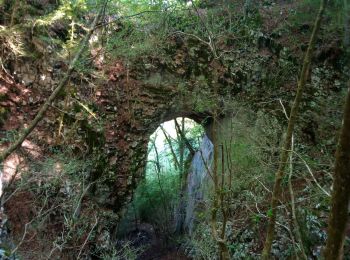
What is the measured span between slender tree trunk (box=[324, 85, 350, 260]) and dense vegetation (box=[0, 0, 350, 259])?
10.5 feet

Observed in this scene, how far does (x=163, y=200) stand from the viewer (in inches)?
447

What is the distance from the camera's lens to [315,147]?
322 inches

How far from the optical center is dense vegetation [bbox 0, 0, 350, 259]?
19.4ft

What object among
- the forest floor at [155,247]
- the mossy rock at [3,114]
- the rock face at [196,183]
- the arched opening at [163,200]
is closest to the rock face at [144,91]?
the mossy rock at [3,114]

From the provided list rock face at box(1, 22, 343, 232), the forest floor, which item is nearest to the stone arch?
rock face at box(1, 22, 343, 232)

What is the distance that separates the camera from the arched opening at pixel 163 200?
Answer: 1124cm

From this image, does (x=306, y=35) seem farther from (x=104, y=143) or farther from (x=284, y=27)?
(x=104, y=143)

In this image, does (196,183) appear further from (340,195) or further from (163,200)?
(340,195)

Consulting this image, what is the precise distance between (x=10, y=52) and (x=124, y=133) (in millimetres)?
2781

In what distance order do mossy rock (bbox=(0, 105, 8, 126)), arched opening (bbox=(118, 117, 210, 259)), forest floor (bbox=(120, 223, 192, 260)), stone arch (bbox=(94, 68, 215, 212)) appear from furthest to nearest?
arched opening (bbox=(118, 117, 210, 259)), forest floor (bbox=(120, 223, 192, 260)), stone arch (bbox=(94, 68, 215, 212)), mossy rock (bbox=(0, 105, 8, 126))

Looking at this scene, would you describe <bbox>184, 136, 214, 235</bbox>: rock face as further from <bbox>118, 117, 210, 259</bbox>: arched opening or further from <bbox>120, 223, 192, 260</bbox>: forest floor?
<bbox>120, 223, 192, 260</bbox>: forest floor

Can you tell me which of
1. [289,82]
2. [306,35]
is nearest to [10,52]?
[289,82]

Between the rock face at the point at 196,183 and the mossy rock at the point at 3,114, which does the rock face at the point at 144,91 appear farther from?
the rock face at the point at 196,183

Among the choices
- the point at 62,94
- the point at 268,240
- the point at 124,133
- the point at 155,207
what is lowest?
the point at 268,240
